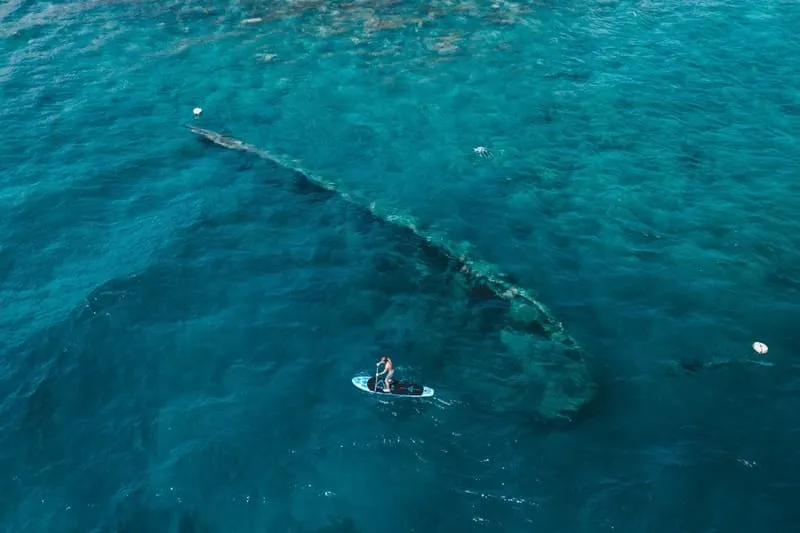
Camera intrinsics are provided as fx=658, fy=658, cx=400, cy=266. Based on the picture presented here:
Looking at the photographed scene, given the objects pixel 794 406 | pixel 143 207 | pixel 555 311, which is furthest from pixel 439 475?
pixel 143 207

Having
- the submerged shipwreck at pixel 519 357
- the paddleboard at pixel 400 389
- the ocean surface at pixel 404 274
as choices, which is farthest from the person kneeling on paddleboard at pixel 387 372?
the submerged shipwreck at pixel 519 357

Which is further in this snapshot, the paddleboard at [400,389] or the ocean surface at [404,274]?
the paddleboard at [400,389]

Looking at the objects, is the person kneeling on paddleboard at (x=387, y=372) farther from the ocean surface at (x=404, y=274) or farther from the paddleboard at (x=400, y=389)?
the ocean surface at (x=404, y=274)

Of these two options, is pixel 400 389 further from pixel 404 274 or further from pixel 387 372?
pixel 404 274

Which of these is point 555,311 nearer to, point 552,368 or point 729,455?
point 552,368

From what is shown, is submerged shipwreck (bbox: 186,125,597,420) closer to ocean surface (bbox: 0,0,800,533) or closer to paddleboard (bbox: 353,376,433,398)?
ocean surface (bbox: 0,0,800,533)
